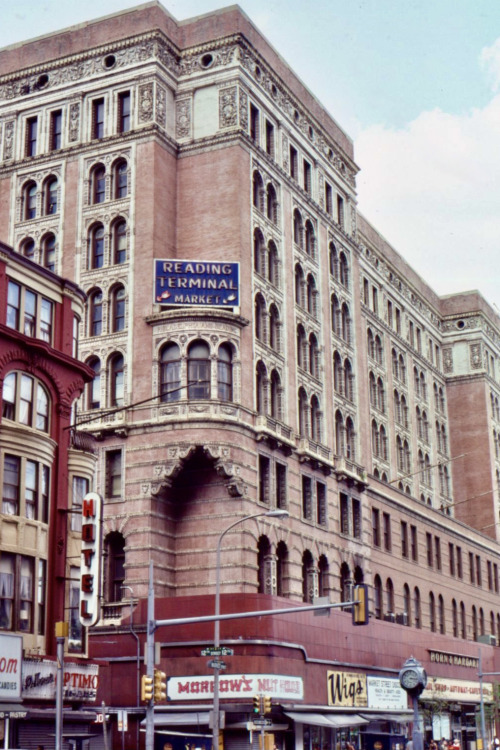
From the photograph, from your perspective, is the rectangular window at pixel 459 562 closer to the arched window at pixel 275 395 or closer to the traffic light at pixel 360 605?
the arched window at pixel 275 395

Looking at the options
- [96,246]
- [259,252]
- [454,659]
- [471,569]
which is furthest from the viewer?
[471,569]

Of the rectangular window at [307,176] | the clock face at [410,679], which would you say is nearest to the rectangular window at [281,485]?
the rectangular window at [307,176]

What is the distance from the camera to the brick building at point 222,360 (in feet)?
183

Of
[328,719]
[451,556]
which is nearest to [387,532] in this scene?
[451,556]

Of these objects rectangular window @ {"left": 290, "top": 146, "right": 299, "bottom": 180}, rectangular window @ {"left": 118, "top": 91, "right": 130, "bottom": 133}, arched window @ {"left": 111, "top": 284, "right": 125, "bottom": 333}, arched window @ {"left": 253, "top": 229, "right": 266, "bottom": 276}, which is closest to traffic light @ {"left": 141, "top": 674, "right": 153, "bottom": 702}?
arched window @ {"left": 111, "top": 284, "right": 125, "bottom": 333}

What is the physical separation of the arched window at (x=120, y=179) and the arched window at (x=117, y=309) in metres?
5.76

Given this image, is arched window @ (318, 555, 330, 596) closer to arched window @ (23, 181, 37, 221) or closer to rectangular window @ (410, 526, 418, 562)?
rectangular window @ (410, 526, 418, 562)

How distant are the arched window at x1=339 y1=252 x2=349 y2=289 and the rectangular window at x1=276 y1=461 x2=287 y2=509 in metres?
17.8

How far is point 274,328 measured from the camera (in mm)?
64500

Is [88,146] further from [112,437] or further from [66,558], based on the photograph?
[66,558]

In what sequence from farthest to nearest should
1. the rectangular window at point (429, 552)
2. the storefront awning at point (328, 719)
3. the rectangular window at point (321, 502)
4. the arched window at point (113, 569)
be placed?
the rectangular window at point (429, 552), the rectangular window at point (321, 502), the arched window at point (113, 569), the storefront awning at point (328, 719)

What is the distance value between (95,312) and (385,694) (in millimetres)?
27360

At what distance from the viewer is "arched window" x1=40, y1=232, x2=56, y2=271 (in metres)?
64.6

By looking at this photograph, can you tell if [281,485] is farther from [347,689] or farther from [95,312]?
[95,312]
